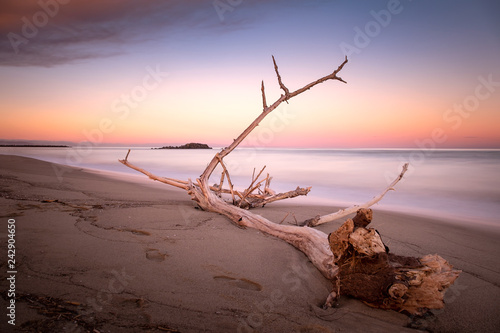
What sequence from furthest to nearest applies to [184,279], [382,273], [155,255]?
[155,255] → [184,279] → [382,273]

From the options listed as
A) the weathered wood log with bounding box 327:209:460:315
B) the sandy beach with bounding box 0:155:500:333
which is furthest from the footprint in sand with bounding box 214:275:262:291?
the weathered wood log with bounding box 327:209:460:315

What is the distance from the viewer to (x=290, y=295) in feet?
7.99

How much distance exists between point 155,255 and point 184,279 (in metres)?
0.61

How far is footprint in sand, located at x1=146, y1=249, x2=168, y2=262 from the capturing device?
2.86 meters

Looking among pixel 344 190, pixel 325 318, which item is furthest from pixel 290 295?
pixel 344 190

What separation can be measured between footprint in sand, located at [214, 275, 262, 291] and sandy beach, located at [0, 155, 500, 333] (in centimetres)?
1

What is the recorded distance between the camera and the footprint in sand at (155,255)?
2.86m

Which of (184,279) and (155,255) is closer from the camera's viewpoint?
(184,279)

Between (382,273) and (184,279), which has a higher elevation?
(382,273)

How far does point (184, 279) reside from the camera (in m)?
2.49

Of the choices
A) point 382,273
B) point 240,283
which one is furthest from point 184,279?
point 382,273

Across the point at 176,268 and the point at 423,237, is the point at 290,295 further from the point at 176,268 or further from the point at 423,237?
the point at 423,237

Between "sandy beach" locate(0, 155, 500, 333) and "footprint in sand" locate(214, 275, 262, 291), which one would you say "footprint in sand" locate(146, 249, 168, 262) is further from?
"footprint in sand" locate(214, 275, 262, 291)

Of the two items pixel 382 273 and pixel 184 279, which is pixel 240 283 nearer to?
pixel 184 279
